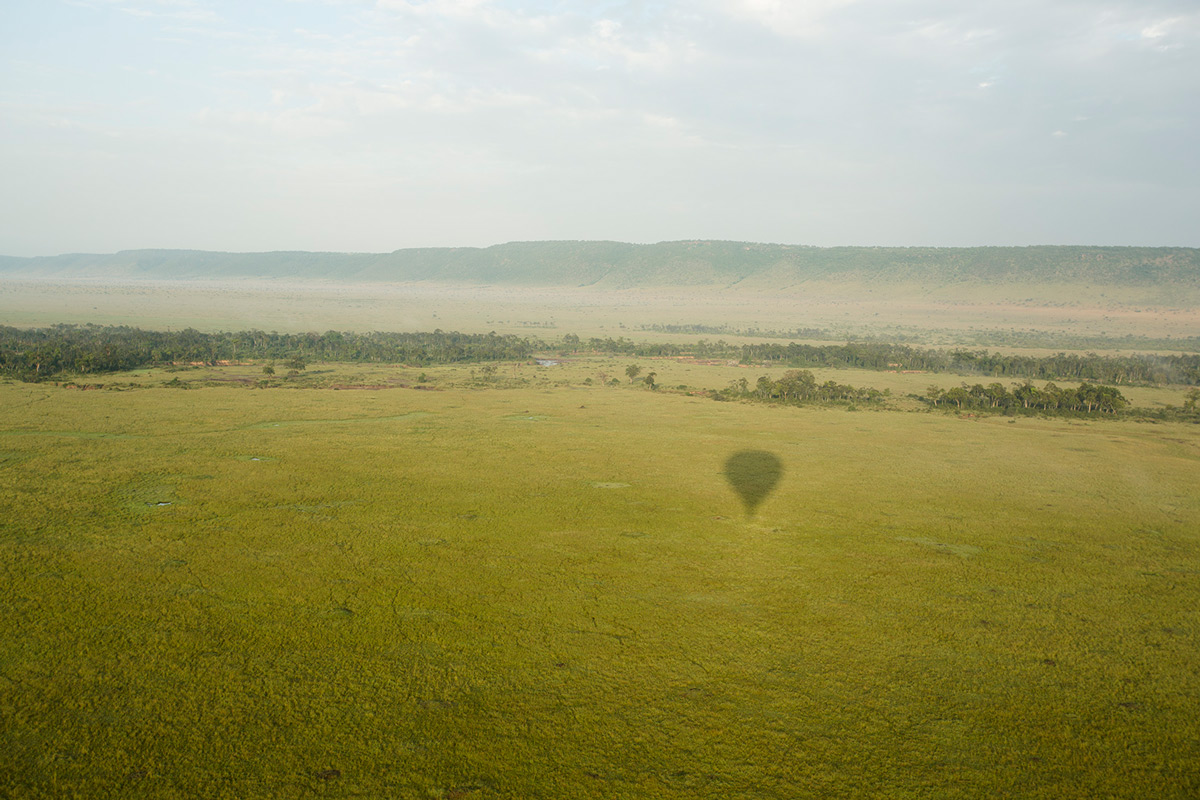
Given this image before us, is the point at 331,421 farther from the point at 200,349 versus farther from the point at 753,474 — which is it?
the point at 200,349

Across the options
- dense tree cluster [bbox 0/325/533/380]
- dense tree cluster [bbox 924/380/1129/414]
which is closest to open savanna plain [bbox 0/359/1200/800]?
dense tree cluster [bbox 924/380/1129/414]

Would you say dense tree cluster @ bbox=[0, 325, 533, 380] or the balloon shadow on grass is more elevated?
dense tree cluster @ bbox=[0, 325, 533, 380]

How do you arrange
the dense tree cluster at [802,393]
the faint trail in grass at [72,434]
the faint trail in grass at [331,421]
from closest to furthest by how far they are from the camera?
the faint trail in grass at [72,434] → the faint trail in grass at [331,421] → the dense tree cluster at [802,393]

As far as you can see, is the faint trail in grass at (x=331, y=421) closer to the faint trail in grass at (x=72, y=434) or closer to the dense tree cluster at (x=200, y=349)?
the faint trail in grass at (x=72, y=434)

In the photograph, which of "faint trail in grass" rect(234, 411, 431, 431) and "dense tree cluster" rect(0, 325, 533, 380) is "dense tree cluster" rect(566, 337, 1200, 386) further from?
"faint trail in grass" rect(234, 411, 431, 431)

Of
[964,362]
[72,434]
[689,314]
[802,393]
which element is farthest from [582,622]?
[689,314]

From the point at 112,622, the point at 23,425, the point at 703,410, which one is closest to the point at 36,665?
the point at 112,622

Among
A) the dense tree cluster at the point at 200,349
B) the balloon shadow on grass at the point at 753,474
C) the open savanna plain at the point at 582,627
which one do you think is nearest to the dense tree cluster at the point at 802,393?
the balloon shadow on grass at the point at 753,474
